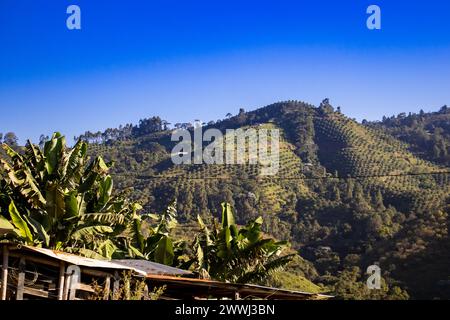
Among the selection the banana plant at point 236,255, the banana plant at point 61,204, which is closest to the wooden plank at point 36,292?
the banana plant at point 61,204

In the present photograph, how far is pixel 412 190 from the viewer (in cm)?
7875

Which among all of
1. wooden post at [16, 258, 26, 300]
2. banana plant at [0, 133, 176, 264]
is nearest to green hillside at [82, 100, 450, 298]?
banana plant at [0, 133, 176, 264]

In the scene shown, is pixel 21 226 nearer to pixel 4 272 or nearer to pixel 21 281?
pixel 21 281

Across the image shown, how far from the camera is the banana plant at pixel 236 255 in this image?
1852 centimetres

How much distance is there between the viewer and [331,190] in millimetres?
83062

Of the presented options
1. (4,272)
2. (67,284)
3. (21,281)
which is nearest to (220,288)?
(67,284)

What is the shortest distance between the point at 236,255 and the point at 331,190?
215 ft

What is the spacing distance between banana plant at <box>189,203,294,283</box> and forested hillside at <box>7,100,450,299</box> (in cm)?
1412

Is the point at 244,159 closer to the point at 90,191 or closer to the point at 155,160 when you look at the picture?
the point at 155,160

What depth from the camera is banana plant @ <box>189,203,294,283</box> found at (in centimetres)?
1852

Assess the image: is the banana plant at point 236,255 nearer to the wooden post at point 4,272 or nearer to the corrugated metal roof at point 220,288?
the corrugated metal roof at point 220,288

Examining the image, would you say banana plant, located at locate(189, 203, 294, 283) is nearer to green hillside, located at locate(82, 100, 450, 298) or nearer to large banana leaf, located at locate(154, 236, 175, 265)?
large banana leaf, located at locate(154, 236, 175, 265)
